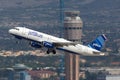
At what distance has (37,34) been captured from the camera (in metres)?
134

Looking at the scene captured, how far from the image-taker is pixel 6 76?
653ft

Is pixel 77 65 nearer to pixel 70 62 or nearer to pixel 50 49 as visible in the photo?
pixel 70 62

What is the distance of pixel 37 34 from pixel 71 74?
213 ft

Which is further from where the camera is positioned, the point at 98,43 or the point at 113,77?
the point at 113,77

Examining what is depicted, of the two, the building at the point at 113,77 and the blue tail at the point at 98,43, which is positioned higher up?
the building at the point at 113,77

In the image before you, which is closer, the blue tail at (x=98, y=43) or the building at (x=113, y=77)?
the blue tail at (x=98, y=43)

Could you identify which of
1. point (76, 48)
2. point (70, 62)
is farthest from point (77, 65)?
point (76, 48)

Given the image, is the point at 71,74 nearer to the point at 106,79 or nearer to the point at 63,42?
the point at 106,79

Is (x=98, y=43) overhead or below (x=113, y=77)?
below

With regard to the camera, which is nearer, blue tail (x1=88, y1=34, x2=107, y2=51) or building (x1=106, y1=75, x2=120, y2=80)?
blue tail (x1=88, y1=34, x2=107, y2=51)

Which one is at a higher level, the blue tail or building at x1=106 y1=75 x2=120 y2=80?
building at x1=106 y1=75 x2=120 y2=80

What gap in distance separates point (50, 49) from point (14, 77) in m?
67.1

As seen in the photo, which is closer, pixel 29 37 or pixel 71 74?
pixel 29 37

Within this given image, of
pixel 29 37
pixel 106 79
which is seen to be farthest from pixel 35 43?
pixel 106 79
